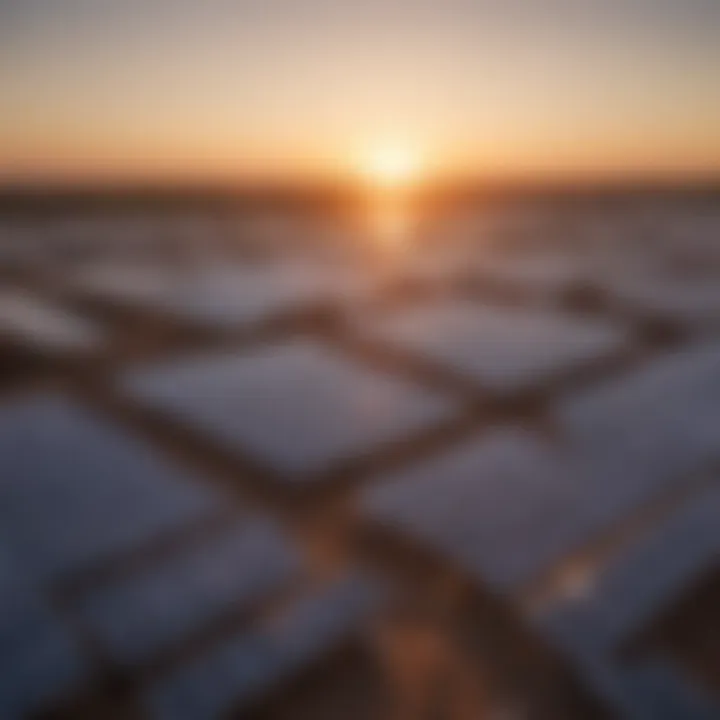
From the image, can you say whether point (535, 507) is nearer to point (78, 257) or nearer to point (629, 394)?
point (629, 394)

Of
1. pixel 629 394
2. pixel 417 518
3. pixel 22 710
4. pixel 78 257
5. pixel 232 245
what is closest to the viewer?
pixel 22 710

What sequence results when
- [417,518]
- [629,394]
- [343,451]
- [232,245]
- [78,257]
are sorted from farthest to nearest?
[232,245] → [78,257] → [629,394] → [343,451] → [417,518]

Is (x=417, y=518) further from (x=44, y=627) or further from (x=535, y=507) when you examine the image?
(x=44, y=627)

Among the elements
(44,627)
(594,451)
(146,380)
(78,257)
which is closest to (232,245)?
(78,257)

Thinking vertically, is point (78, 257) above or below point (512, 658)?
below

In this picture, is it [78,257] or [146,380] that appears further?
[78,257]

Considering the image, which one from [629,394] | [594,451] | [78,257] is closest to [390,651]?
[594,451]
